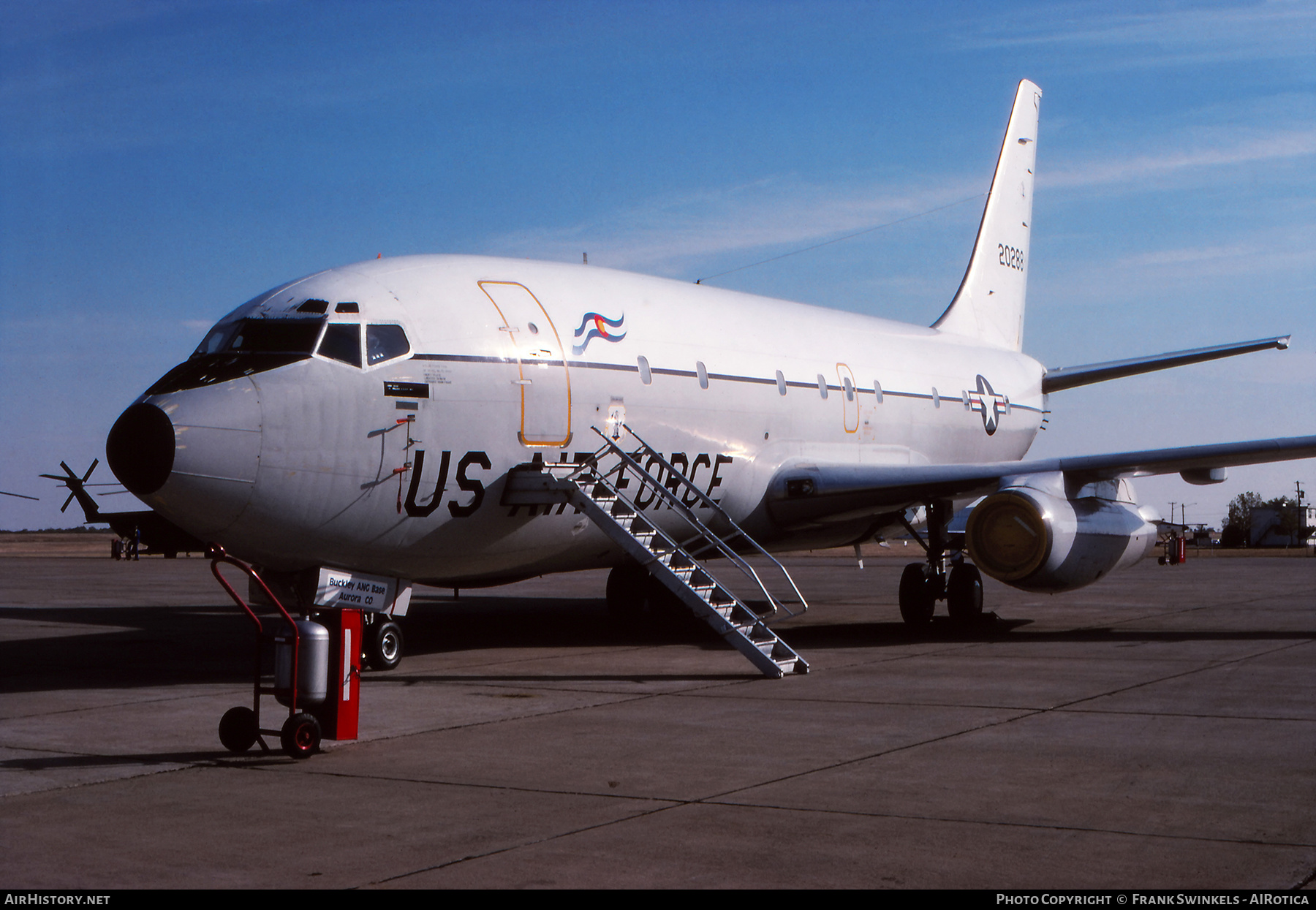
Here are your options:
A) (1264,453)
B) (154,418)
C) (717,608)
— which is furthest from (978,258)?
(154,418)

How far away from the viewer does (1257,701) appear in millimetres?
10367

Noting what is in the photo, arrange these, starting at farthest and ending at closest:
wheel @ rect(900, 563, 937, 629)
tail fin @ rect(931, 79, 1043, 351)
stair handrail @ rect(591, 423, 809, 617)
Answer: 1. tail fin @ rect(931, 79, 1043, 351)
2. wheel @ rect(900, 563, 937, 629)
3. stair handrail @ rect(591, 423, 809, 617)

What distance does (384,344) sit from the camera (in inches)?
494

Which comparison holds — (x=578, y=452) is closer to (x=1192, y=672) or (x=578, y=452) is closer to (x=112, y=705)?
(x=112, y=705)

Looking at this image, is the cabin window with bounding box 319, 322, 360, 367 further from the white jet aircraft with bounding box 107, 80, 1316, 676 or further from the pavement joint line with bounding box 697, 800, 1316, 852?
the pavement joint line with bounding box 697, 800, 1316, 852

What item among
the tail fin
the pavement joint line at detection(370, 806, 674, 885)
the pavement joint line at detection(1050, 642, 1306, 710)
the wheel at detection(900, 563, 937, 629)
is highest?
the tail fin

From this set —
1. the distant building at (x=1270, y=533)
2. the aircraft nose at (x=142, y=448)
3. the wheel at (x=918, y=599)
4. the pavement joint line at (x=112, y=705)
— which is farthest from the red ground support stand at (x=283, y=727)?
the distant building at (x=1270, y=533)

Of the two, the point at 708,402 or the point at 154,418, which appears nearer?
the point at 154,418

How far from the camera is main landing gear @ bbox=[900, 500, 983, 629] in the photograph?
17.4 m

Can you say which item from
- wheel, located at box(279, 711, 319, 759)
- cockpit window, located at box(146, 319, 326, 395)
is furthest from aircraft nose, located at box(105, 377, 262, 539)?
wheel, located at box(279, 711, 319, 759)

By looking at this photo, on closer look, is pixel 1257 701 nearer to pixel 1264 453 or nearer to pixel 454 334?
pixel 1264 453

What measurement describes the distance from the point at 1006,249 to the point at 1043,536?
13.4m
